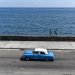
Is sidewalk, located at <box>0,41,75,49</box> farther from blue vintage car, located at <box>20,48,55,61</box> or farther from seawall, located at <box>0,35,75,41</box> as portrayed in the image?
blue vintage car, located at <box>20,48,55,61</box>

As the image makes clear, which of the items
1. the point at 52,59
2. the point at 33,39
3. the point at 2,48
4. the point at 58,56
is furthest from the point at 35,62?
the point at 33,39

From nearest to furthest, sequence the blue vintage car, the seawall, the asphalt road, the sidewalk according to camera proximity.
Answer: the asphalt road, the blue vintage car, the sidewalk, the seawall

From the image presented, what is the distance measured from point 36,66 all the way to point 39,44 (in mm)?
11537

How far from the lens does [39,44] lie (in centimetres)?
3612

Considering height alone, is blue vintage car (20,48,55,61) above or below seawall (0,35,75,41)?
above

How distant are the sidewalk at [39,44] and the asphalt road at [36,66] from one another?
483cm

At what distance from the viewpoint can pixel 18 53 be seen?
101ft

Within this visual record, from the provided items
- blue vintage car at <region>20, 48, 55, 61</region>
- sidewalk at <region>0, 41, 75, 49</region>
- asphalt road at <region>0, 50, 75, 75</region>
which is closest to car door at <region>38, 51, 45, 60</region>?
blue vintage car at <region>20, 48, 55, 61</region>

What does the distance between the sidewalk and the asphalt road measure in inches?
190

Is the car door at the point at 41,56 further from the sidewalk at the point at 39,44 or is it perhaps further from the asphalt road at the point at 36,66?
the sidewalk at the point at 39,44

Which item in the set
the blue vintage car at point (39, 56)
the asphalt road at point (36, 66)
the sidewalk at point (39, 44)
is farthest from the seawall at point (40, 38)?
the blue vintage car at point (39, 56)

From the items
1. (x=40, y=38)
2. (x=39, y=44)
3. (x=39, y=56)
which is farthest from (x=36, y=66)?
(x=40, y=38)

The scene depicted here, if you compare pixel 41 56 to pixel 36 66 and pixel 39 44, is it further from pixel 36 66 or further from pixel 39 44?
pixel 39 44

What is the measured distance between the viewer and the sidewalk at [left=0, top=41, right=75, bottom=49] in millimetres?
34781
